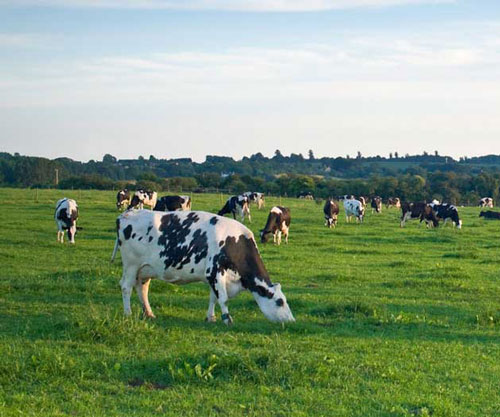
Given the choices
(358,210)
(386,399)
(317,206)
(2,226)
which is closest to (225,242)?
(386,399)

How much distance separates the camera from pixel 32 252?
81.3 ft

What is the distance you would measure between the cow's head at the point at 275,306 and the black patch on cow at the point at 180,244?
147cm

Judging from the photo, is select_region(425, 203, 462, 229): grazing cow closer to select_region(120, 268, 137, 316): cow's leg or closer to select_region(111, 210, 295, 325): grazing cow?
select_region(111, 210, 295, 325): grazing cow

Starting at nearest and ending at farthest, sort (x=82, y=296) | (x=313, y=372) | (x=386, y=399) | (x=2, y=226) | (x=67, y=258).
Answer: (x=386, y=399) → (x=313, y=372) → (x=82, y=296) → (x=67, y=258) → (x=2, y=226)

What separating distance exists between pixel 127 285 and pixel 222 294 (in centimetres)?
196

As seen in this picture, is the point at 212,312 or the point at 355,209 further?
the point at 355,209

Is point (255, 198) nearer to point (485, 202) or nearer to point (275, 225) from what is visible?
point (275, 225)

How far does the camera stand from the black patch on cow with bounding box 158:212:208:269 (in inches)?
541

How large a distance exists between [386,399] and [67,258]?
55.7ft

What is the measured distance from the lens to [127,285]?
1380 cm

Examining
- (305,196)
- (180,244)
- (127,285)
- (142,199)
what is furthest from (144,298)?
(305,196)

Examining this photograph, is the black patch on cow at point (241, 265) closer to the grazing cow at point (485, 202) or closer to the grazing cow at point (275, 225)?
the grazing cow at point (275, 225)

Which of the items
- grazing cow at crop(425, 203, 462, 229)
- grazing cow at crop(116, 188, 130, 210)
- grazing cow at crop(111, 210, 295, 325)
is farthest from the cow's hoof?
grazing cow at crop(116, 188, 130, 210)

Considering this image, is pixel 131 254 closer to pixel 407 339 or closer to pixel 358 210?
pixel 407 339
